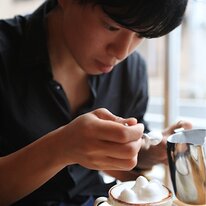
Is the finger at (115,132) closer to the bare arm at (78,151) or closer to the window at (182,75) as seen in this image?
the bare arm at (78,151)

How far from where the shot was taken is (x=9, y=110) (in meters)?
0.81

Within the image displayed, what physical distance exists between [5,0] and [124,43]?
3.32 ft

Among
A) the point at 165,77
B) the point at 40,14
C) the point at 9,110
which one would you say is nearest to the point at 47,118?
the point at 9,110

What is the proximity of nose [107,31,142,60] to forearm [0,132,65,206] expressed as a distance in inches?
8.7

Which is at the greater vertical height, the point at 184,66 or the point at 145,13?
the point at 145,13

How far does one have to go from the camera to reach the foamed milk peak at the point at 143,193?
0.56 metres

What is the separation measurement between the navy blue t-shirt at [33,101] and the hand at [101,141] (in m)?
0.24

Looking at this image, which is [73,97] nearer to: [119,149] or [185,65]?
[119,149]

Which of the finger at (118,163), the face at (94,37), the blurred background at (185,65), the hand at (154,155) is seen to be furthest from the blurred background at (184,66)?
the finger at (118,163)

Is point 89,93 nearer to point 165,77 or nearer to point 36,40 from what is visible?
point 36,40

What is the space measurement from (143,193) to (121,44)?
0.98 feet

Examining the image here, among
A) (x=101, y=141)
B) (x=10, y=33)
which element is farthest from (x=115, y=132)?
(x=10, y=33)

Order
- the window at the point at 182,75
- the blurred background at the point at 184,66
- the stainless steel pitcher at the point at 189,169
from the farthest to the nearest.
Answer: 1. the blurred background at the point at 184,66
2. the window at the point at 182,75
3. the stainless steel pitcher at the point at 189,169

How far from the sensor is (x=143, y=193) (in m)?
0.56
